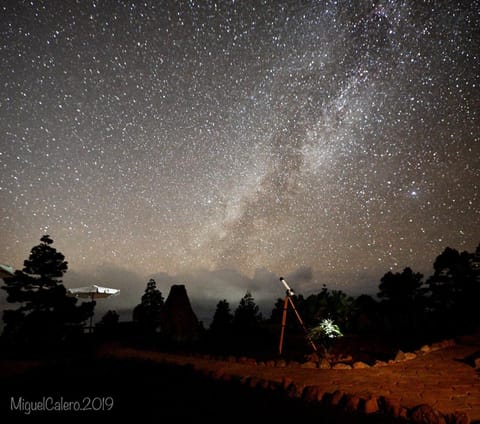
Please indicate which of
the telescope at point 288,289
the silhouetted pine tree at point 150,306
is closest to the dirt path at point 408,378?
the telescope at point 288,289

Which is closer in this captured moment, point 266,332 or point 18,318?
point 18,318

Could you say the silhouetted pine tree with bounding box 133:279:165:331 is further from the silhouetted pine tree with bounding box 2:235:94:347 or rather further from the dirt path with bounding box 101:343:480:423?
the dirt path with bounding box 101:343:480:423

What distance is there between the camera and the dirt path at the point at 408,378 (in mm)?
5641

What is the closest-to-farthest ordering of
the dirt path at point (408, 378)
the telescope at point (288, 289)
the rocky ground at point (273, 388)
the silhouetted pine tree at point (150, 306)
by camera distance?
the rocky ground at point (273, 388) → the dirt path at point (408, 378) → the telescope at point (288, 289) → the silhouetted pine tree at point (150, 306)

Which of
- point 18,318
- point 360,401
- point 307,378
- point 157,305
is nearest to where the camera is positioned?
point 360,401

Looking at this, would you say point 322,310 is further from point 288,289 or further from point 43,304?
point 43,304

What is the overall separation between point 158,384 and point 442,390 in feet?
19.6

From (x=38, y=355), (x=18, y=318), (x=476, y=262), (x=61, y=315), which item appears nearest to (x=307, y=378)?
(x=38, y=355)

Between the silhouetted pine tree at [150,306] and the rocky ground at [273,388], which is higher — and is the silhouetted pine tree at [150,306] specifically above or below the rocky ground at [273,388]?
above

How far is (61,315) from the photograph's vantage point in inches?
687

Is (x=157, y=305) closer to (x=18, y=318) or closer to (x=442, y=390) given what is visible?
(x=18, y=318)

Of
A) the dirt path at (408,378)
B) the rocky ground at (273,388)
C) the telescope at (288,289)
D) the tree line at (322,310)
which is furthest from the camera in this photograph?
the tree line at (322,310)

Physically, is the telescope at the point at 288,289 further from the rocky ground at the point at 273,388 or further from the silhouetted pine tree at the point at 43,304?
the silhouetted pine tree at the point at 43,304

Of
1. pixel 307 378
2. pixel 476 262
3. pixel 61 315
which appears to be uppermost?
pixel 476 262
